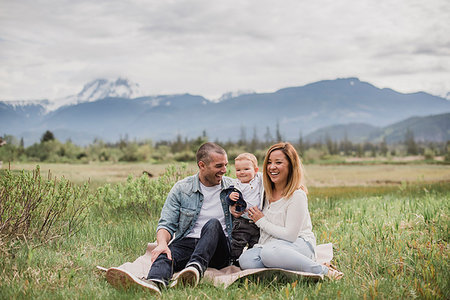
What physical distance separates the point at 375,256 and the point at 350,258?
324 mm

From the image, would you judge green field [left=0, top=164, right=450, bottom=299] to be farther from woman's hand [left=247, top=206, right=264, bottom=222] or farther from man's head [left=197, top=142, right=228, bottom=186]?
man's head [left=197, top=142, right=228, bottom=186]

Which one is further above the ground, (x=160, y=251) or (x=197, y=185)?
(x=197, y=185)

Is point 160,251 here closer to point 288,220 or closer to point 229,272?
point 229,272

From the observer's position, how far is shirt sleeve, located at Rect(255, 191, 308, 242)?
182 inches

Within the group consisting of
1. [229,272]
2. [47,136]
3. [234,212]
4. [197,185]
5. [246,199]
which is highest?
[47,136]

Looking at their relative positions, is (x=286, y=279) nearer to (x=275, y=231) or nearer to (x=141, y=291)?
(x=275, y=231)

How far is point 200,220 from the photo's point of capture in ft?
17.3

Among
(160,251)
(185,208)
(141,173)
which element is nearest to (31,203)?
(185,208)

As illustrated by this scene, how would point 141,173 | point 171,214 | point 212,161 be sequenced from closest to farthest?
point 212,161 < point 171,214 < point 141,173

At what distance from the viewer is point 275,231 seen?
4680mm

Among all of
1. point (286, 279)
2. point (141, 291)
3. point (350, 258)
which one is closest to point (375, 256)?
point (350, 258)

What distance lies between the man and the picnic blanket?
0.52 feet

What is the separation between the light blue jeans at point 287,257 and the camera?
180 inches

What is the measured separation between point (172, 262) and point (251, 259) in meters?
0.89
